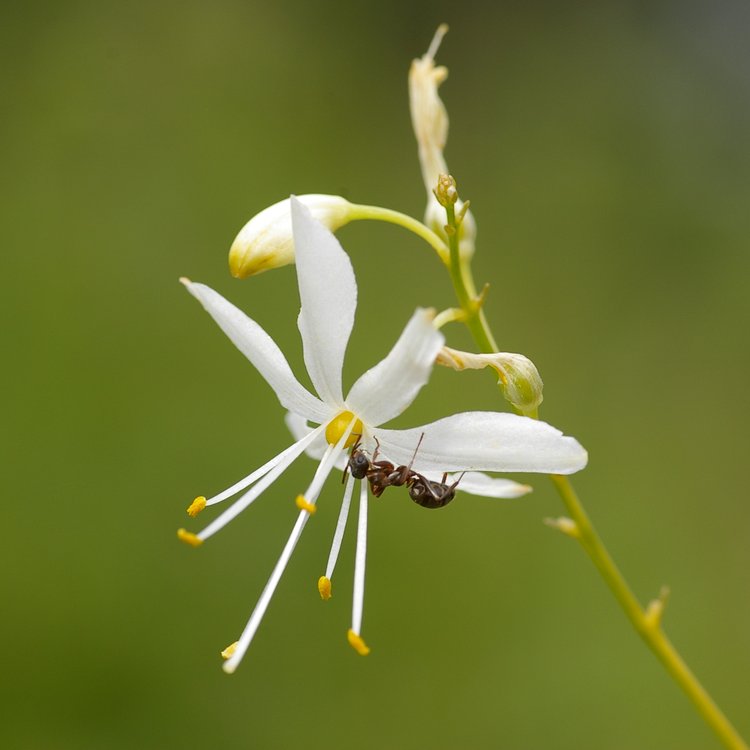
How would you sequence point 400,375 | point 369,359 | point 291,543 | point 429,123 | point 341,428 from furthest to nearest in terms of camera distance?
point 369,359 → point 429,123 → point 341,428 → point 291,543 → point 400,375

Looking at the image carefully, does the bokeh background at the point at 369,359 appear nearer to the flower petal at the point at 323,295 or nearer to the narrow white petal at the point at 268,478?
the narrow white petal at the point at 268,478

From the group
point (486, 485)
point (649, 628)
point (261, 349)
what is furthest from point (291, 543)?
point (649, 628)

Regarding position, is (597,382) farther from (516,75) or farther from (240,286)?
(516,75)

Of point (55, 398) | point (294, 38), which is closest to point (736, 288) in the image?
point (294, 38)

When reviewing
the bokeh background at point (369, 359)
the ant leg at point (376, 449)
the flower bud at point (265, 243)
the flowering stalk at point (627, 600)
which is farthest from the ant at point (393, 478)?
the bokeh background at point (369, 359)

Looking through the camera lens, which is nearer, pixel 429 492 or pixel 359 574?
pixel 359 574

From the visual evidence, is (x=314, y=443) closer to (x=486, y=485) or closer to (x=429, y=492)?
(x=429, y=492)

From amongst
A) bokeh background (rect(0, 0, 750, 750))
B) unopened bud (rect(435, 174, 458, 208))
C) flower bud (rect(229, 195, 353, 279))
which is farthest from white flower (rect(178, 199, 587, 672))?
bokeh background (rect(0, 0, 750, 750))

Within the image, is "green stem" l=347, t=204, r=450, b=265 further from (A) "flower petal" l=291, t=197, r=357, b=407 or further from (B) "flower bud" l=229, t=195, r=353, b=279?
(A) "flower petal" l=291, t=197, r=357, b=407
